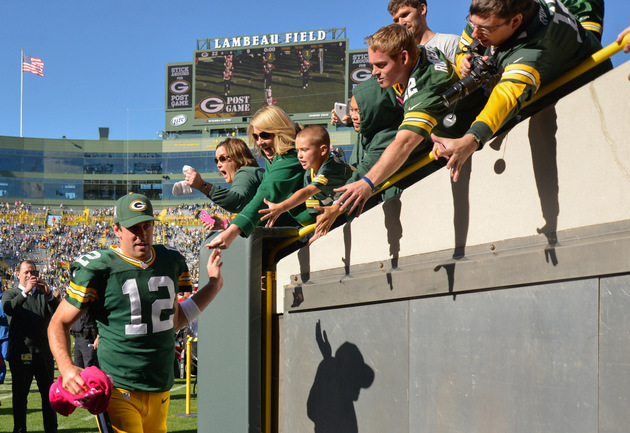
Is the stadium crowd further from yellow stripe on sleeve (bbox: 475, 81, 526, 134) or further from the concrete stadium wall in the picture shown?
yellow stripe on sleeve (bbox: 475, 81, 526, 134)

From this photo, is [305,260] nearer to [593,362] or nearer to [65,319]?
[65,319]

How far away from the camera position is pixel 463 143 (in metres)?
2.42

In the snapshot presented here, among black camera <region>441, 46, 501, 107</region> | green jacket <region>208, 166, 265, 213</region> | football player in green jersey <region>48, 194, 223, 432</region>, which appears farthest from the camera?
green jacket <region>208, 166, 265, 213</region>

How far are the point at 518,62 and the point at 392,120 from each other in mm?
1420

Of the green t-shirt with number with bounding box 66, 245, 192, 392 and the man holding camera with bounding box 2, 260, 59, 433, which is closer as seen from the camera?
the green t-shirt with number with bounding box 66, 245, 192, 392

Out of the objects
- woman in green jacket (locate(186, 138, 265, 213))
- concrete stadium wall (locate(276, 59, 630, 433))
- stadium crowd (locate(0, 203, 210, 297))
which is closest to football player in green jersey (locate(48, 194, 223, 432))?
woman in green jacket (locate(186, 138, 265, 213))

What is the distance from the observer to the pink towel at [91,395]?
323cm

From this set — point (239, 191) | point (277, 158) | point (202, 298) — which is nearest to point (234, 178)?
point (239, 191)

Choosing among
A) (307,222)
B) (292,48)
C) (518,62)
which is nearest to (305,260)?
(307,222)

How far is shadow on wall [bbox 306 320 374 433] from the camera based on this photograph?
3766 mm

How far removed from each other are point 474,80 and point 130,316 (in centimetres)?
211

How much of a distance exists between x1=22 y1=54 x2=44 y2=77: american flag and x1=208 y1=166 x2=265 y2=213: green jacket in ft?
200

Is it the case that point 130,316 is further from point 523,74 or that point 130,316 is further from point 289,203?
point 523,74

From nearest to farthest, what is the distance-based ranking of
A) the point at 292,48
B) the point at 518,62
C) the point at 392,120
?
the point at 518,62, the point at 392,120, the point at 292,48
